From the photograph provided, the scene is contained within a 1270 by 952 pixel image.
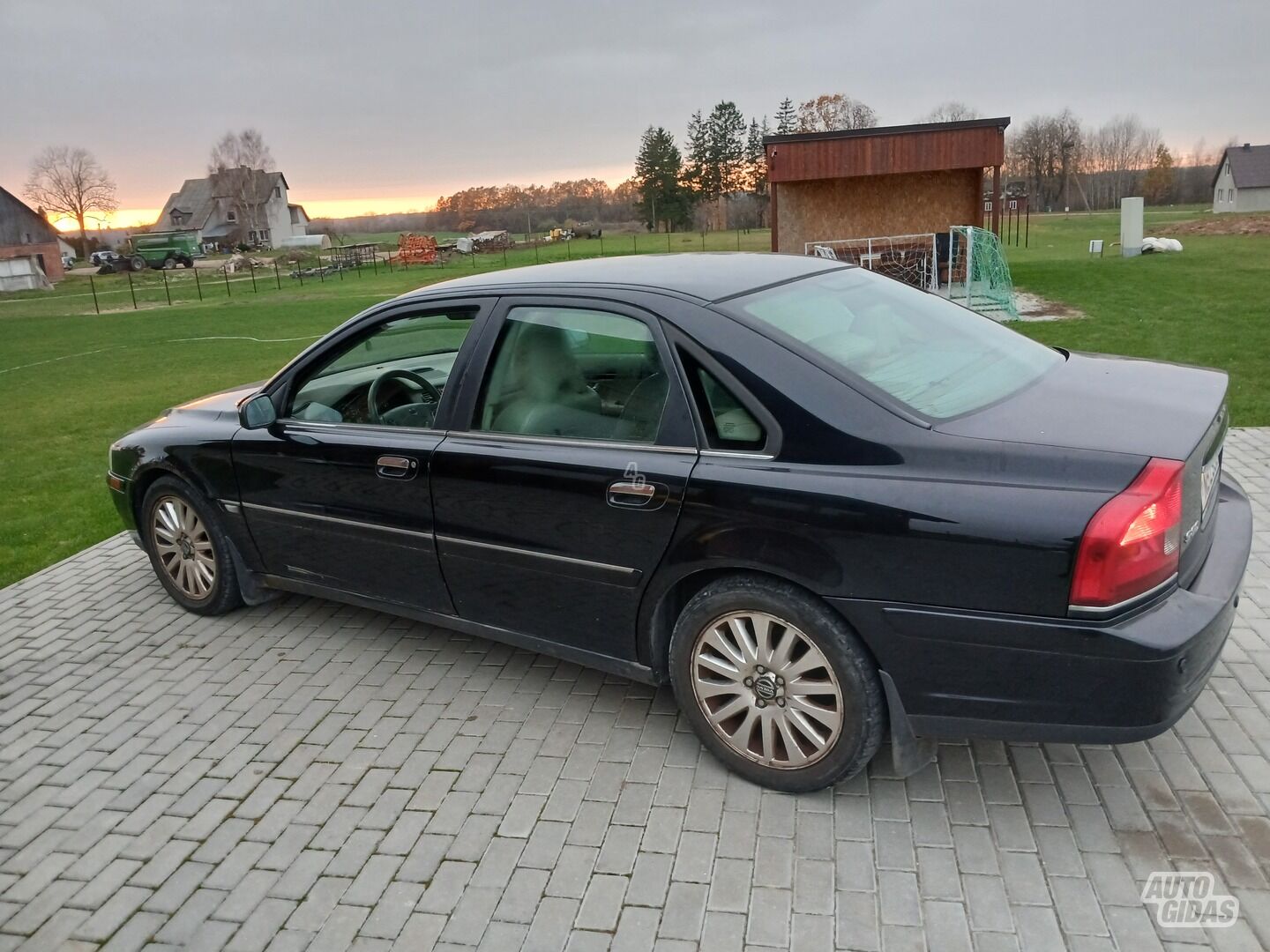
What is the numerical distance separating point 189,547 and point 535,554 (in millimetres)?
2417

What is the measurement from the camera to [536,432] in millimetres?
3518

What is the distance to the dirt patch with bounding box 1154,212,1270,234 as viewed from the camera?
122ft

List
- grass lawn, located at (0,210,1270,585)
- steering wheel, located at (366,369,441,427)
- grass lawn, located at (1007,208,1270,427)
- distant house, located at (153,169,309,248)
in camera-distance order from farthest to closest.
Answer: distant house, located at (153,169,309,248) < grass lawn, located at (1007,208,1270,427) < grass lawn, located at (0,210,1270,585) < steering wheel, located at (366,369,441,427)

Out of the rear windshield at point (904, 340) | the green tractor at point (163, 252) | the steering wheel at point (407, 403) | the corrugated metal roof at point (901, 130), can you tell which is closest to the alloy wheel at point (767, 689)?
the rear windshield at point (904, 340)

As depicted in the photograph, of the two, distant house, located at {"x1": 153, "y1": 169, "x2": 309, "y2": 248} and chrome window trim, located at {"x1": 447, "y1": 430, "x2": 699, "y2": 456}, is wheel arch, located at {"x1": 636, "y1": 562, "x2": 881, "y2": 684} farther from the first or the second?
distant house, located at {"x1": 153, "y1": 169, "x2": 309, "y2": 248}

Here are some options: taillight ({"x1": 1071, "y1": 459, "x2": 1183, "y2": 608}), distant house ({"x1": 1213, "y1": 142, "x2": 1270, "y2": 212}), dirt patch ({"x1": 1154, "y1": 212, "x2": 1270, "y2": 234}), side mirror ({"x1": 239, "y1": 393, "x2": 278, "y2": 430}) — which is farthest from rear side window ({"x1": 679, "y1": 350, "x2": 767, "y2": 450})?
distant house ({"x1": 1213, "y1": 142, "x2": 1270, "y2": 212})

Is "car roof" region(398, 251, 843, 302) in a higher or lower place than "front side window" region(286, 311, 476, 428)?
higher

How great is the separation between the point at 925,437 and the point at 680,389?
0.83 m

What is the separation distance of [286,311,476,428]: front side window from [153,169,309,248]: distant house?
9650 centimetres

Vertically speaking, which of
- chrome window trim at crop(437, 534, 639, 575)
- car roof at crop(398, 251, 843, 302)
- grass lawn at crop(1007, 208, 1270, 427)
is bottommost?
grass lawn at crop(1007, 208, 1270, 427)

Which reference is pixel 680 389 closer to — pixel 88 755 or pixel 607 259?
pixel 607 259

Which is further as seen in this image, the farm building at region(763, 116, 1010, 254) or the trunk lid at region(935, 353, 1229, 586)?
the farm building at region(763, 116, 1010, 254)

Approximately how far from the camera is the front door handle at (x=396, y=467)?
375 centimetres

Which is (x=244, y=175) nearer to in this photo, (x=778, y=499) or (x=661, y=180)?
(x=661, y=180)
